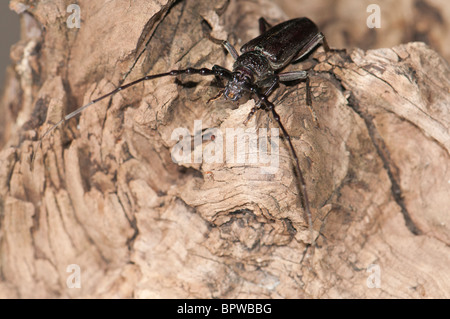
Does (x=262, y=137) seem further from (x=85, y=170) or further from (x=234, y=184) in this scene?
(x=85, y=170)

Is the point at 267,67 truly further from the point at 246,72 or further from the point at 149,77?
the point at 149,77

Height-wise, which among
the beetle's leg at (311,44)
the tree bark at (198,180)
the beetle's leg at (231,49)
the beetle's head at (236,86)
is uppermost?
the beetle's leg at (311,44)

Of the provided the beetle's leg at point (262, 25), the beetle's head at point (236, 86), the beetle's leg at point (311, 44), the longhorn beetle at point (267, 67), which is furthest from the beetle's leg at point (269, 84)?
the beetle's leg at point (262, 25)

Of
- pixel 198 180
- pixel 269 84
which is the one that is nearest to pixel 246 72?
pixel 269 84

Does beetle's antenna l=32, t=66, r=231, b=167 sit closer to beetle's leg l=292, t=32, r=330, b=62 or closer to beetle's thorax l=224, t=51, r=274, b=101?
beetle's thorax l=224, t=51, r=274, b=101

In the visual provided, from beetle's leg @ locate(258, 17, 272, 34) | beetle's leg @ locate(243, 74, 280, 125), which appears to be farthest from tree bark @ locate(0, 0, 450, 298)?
beetle's leg @ locate(258, 17, 272, 34)

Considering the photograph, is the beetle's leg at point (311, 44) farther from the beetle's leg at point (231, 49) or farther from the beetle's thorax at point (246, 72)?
the beetle's leg at point (231, 49)
